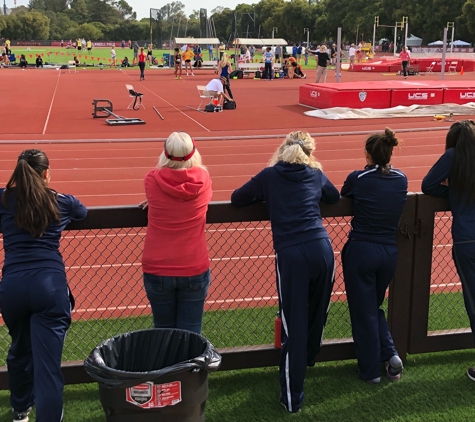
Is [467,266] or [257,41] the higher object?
[257,41]

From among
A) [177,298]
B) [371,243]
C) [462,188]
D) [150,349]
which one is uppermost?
[462,188]

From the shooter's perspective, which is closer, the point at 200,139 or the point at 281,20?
the point at 200,139

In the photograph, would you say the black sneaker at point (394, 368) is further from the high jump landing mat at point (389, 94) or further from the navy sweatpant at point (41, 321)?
the high jump landing mat at point (389, 94)

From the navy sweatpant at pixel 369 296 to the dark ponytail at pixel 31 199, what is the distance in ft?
6.78

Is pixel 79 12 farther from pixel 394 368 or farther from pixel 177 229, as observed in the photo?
pixel 394 368

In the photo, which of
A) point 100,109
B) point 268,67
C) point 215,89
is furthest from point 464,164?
point 268,67

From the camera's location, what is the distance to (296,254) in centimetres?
396

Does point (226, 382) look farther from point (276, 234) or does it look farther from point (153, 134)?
point (153, 134)

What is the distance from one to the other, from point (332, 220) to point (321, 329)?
4.75 m

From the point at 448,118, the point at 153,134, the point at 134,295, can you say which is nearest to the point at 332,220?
the point at 134,295

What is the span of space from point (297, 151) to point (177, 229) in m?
0.94

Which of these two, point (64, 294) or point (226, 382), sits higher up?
point (64, 294)

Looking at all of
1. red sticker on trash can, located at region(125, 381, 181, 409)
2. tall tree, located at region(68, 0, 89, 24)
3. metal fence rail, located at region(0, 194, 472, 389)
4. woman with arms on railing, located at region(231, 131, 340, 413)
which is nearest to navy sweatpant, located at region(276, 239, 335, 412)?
woman with arms on railing, located at region(231, 131, 340, 413)

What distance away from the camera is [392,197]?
4289 millimetres
